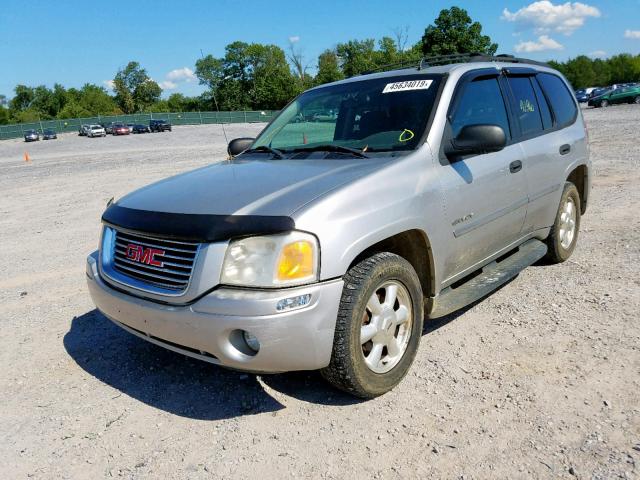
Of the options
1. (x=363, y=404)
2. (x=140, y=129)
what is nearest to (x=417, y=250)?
(x=363, y=404)

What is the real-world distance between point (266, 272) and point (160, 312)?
25.2 inches

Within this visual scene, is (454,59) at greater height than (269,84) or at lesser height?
lesser

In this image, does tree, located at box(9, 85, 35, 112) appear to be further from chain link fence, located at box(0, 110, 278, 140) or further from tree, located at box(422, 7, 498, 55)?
tree, located at box(422, 7, 498, 55)

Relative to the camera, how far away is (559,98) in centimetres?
509

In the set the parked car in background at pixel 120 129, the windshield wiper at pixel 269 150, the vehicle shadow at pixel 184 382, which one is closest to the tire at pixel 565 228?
the windshield wiper at pixel 269 150

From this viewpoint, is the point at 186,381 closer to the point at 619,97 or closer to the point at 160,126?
the point at 619,97

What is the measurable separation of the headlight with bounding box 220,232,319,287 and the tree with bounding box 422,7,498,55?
2829 inches

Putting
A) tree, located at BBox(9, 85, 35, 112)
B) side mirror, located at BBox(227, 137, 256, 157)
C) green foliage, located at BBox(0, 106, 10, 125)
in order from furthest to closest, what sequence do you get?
tree, located at BBox(9, 85, 35, 112), green foliage, located at BBox(0, 106, 10, 125), side mirror, located at BBox(227, 137, 256, 157)

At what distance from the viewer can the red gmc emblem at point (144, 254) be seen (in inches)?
109

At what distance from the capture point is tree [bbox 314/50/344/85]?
282 ft

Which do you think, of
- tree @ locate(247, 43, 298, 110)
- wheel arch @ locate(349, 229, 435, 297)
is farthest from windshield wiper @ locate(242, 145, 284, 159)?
tree @ locate(247, 43, 298, 110)

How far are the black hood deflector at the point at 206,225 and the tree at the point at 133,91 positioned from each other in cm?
11312

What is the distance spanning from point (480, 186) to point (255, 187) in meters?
1.62

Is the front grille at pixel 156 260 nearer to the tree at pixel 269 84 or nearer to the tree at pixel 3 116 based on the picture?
the tree at pixel 269 84
